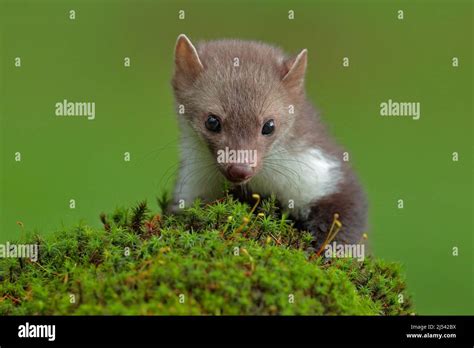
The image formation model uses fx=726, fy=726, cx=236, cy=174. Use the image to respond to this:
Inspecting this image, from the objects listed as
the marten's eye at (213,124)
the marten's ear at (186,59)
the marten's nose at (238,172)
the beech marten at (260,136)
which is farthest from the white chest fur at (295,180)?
the marten's ear at (186,59)

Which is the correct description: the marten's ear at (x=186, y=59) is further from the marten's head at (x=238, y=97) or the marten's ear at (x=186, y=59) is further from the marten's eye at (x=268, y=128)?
the marten's eye at (x=268, y=128)

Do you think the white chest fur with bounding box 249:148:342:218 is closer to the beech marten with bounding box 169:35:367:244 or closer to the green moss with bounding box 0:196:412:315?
the beech marten with bounding box 169:35:367:244

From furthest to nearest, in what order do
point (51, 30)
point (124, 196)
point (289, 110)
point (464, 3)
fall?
point (464, 3) → point (51, 30) → point (124, 196) → point (289, 110)

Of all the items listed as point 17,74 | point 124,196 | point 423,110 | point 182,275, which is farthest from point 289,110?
point 17,74

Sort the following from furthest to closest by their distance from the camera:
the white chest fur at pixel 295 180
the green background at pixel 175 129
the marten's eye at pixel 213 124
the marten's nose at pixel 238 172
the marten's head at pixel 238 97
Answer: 1. the green background at pixel 175 129
2. the white chest fur at pixel 295 180
3. the marten's eye at pixel 213 124
4. the marten's head at pixel 238 97
5. the marten's nose at pixel 238 172

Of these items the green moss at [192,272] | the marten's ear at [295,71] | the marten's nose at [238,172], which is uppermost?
the marten's ear at [295,71]

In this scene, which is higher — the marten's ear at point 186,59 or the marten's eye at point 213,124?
the marten's ear at point 186,59

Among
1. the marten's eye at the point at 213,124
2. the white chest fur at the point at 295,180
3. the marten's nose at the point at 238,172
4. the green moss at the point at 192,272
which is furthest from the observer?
the white chest fur at the point at 295,180

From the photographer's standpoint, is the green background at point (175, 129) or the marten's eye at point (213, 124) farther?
the green background at point (175, 129)
